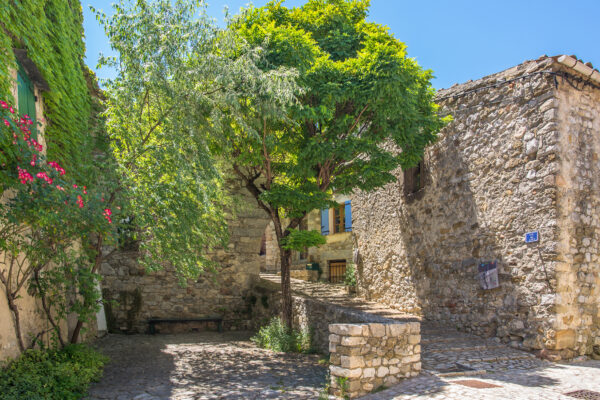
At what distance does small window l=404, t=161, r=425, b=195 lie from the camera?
9.08 meters

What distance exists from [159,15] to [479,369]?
245 inches

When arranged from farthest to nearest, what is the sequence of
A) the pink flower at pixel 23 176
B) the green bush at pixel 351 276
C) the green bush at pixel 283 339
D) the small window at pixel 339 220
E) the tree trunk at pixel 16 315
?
the small window at pixel 339 220
the green bush at pixel 351 276
the green bush at pixel 283 339
the tree trunk at pixel 16 315
the pink flower at pixel 23 176

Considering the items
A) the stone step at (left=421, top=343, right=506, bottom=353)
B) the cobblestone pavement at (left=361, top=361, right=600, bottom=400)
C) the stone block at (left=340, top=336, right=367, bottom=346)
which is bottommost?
the cobblestone pavement at (left=361, top=361, right=600, bottom=400)

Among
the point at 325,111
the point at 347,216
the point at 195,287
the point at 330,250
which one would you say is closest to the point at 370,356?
the point at 325,111

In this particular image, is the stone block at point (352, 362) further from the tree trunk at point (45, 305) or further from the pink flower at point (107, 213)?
the tree trunk at point (45, 305)

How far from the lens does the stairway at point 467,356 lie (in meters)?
5.73

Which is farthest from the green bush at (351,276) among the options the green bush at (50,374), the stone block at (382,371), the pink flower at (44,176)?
the pink flower at (44,176)

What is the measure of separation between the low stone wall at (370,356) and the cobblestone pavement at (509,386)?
0.46ft

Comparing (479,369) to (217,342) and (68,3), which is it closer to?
(217,342)

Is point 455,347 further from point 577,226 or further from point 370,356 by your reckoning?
point 577,226

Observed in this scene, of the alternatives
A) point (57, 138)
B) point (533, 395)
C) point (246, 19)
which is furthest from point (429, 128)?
point (57, 138)

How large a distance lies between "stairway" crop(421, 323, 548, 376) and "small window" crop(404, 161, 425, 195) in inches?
120

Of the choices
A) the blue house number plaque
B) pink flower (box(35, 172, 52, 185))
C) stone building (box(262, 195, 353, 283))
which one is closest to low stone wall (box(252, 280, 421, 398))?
the blue house number plaque

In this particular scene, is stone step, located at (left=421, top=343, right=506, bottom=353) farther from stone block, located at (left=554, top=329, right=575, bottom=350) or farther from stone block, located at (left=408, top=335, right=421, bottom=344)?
stone block, located at (left=408, top=335, right=421, bottom=344)
